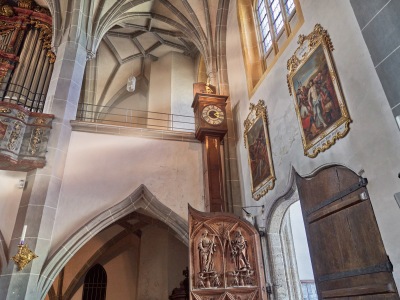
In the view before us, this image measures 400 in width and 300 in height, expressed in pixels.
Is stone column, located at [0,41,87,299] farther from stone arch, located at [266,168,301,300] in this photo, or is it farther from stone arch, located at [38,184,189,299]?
stone arch, located at [266,168,301,300]

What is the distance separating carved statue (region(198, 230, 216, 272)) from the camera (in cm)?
561

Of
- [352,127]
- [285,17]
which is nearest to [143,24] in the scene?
[285,17]

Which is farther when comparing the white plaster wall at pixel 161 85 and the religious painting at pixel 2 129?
the white plaster wall at pixel 161 85

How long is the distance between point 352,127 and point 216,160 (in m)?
3.80

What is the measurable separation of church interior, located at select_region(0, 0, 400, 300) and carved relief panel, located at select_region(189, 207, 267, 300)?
24mm

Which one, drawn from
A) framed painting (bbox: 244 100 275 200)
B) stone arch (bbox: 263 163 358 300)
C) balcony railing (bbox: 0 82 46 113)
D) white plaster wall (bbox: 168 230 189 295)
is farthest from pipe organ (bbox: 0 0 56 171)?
white plaster wall (bbox: 168 230 189 295)

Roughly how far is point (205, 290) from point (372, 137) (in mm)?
3429

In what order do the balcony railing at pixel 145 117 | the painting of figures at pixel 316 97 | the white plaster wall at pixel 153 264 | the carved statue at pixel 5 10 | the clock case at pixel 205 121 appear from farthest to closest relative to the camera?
1. the balcony railing at pixel 145 117
2. the carved statue at pixel 5 10
3. the white plaster wall at pixel 153 264
4. the clock case at pixel 205 121
5. the painting of figures at pixel 316 97

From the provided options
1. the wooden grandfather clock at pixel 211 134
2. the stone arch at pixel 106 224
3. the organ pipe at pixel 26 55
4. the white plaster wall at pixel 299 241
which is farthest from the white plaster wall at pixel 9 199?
the white plaster wall at pixel 299 241

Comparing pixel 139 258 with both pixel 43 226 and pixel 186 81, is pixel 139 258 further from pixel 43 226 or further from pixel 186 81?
pixel 186 81

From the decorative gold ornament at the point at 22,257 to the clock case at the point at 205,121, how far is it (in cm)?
426

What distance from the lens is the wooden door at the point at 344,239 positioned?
361 centimetres

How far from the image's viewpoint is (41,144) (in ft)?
23.2

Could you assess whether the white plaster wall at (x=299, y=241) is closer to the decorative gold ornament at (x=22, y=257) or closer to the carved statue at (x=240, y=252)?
the carved statue at (x=240, y=252)
